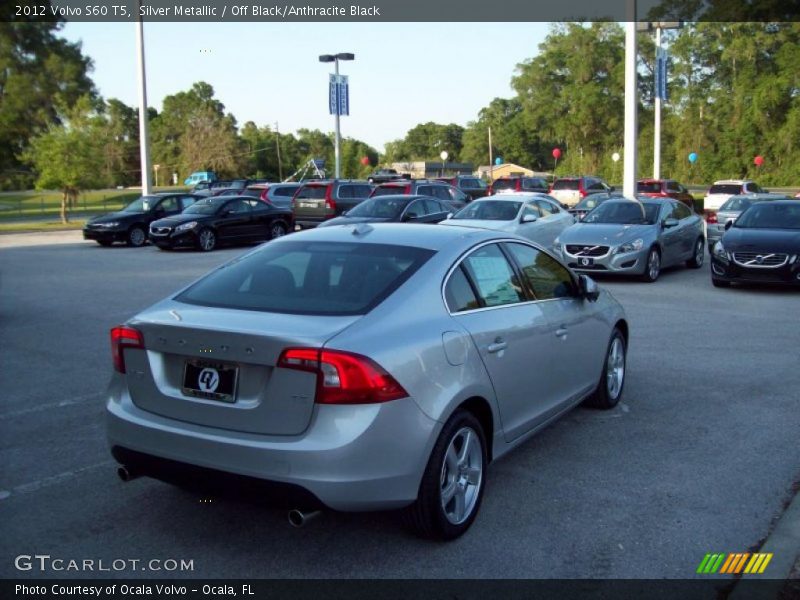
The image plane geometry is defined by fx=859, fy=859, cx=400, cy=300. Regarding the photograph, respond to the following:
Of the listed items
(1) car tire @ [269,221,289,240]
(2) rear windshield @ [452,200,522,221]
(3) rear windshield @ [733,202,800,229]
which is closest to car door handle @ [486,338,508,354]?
(3) rear windshield @ [733,202,800,229]

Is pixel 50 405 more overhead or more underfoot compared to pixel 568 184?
more underfoot

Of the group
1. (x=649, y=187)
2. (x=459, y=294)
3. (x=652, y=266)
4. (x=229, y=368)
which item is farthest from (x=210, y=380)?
(x=649, y=187)

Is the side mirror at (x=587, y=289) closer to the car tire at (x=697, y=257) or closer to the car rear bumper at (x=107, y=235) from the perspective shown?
the car tire at (x=697, y=257)

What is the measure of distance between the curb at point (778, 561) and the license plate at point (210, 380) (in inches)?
99.6

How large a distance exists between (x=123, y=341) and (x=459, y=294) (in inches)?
73.3

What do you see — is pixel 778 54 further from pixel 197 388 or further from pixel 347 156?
pixel 197 388

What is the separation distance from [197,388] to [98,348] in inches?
232

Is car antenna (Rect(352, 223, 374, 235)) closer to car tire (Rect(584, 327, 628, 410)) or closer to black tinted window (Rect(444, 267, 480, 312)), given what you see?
black tinted window (Rect(444, 267, 480, 312))

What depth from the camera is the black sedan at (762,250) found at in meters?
13.9

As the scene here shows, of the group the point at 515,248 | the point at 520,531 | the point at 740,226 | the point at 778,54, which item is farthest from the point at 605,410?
the point at 778,54

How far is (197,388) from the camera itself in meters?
4.26

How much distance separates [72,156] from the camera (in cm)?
3616

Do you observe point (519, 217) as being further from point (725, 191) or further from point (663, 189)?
point (663, 189)
